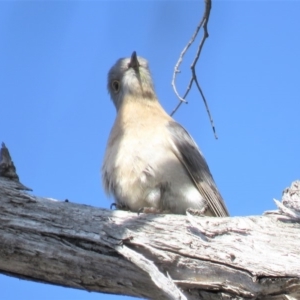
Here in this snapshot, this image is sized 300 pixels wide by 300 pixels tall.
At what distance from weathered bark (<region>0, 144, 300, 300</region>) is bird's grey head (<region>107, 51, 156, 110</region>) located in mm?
2279

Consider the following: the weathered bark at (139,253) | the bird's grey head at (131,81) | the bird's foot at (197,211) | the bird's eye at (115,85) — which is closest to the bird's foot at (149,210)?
the bird's foot at (197,211)

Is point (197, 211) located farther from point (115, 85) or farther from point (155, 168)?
point (115, 85)

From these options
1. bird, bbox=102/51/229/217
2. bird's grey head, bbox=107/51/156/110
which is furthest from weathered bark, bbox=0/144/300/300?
bird's grey head, bbox=107/51/156/110

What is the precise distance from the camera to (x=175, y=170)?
455 centimetres

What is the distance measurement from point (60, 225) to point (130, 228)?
372mm

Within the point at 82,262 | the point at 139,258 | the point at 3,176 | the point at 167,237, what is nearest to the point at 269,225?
the point at 167,237

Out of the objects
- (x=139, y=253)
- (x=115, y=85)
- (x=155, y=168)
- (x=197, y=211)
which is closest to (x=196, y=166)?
(x=155, y=168)

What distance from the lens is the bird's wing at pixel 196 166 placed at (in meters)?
4.57

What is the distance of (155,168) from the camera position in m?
4.44

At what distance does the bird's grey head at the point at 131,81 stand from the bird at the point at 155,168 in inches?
10.6

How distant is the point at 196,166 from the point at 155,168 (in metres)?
0.46

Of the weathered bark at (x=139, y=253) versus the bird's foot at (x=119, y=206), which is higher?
the bird's foot at (x=119, y=206)

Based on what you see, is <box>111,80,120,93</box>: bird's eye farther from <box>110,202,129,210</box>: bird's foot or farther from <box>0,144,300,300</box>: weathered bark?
<box>0,144,300,300</box>: weathered bark

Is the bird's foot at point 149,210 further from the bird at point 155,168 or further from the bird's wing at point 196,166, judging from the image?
the bird's wing at point 196,166
